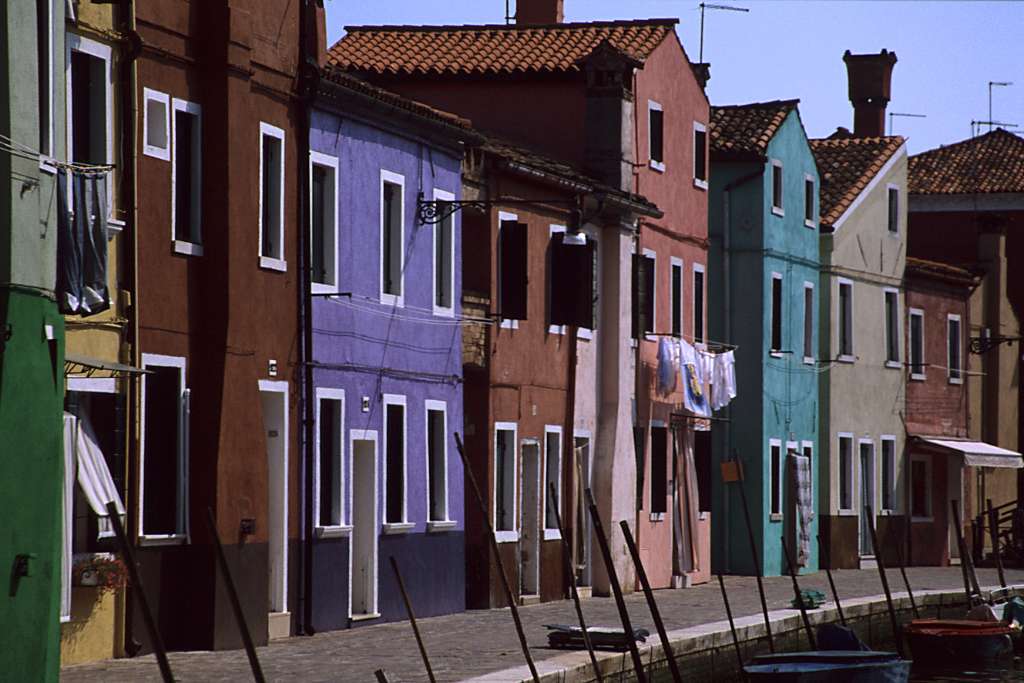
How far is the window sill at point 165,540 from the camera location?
22656 millimetres

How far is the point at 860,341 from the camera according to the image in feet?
166

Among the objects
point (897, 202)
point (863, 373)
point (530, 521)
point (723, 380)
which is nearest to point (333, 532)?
point (530, 521)

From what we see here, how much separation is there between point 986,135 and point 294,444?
39794mm

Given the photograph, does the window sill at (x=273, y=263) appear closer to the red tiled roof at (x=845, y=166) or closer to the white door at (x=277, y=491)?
the white door at (x=277, y=491)

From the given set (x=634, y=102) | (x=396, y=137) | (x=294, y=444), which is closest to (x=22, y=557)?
(x=294, y=444)

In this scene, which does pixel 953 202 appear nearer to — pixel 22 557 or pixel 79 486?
pixel 79 486

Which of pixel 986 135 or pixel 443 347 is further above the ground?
pixel 986 135

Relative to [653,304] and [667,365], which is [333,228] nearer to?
[667,365]

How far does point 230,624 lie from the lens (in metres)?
23.8

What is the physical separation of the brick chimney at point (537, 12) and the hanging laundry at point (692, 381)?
635 cm

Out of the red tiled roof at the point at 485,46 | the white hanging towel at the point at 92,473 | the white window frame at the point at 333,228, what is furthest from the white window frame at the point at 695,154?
the white hanging towel at the point at 92,473

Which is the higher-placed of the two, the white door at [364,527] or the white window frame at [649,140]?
the white window frame at [649,140]

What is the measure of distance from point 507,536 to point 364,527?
4.79m

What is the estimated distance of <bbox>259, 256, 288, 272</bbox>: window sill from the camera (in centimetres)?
2516
